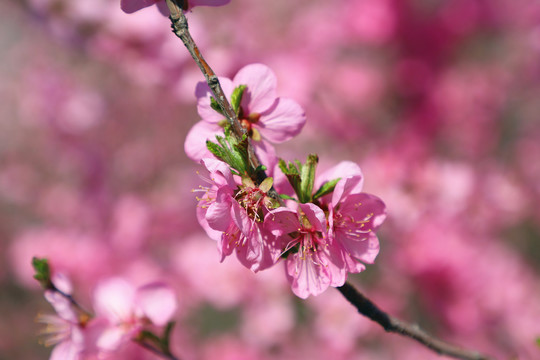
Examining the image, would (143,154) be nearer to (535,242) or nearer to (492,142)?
(492,142)

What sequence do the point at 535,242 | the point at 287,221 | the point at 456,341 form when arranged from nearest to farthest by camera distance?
the point at 287,221, the point at 456,341, the point at 535,242

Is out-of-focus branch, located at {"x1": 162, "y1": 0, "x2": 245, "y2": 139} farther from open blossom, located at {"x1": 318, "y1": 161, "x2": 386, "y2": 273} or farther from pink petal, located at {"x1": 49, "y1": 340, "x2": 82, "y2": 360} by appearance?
pink petal, located at {"x1": 49, "y1": 340, "x2": 82, "y2": 360}

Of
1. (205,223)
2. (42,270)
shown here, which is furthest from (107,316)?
(205,223)

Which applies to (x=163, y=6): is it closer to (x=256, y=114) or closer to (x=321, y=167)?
(x=256, y=114)

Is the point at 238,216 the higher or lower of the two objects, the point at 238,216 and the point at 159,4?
the lower

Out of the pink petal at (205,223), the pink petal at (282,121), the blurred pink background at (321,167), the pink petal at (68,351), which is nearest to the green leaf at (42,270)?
the pink petal at (68,351)

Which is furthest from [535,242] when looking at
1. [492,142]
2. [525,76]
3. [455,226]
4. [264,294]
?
[264,294]

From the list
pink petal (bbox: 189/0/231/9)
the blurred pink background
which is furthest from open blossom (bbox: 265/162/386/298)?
the blurred pink background
